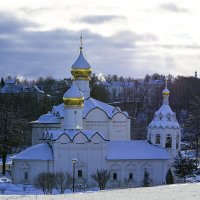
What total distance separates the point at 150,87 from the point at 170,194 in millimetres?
76457

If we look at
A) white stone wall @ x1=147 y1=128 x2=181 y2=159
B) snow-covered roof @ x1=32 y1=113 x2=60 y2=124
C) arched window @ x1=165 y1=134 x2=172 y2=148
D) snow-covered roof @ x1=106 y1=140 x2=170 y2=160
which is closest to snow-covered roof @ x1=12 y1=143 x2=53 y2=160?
snow-covered roof @ x1=106 y1=140 x2=170 y2=160

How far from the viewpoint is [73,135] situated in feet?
98.6

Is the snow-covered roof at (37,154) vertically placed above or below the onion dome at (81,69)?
below

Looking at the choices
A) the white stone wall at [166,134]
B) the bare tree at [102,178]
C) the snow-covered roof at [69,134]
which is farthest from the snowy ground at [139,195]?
the white stone wall at [166,134]

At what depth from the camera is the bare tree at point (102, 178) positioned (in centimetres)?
2723

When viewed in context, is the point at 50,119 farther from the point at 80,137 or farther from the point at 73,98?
the point at 80,137

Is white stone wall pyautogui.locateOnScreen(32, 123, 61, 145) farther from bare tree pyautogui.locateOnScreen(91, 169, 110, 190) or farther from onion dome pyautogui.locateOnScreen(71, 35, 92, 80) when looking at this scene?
bare tree pyautogui.locateOnScreen(91, 169, 110, 190)

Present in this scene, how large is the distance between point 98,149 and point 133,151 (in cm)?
198

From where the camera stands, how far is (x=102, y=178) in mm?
27531

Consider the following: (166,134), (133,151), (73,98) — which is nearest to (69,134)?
(73,98)

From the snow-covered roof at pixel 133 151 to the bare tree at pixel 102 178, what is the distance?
143cm

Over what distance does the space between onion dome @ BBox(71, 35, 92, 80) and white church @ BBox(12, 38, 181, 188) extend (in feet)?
5.80

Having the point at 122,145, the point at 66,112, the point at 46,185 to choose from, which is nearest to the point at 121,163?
the point at 122,145

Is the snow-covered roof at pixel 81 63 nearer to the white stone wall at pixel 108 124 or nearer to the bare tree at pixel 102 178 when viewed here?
the white stone wall at pixel 108 124
